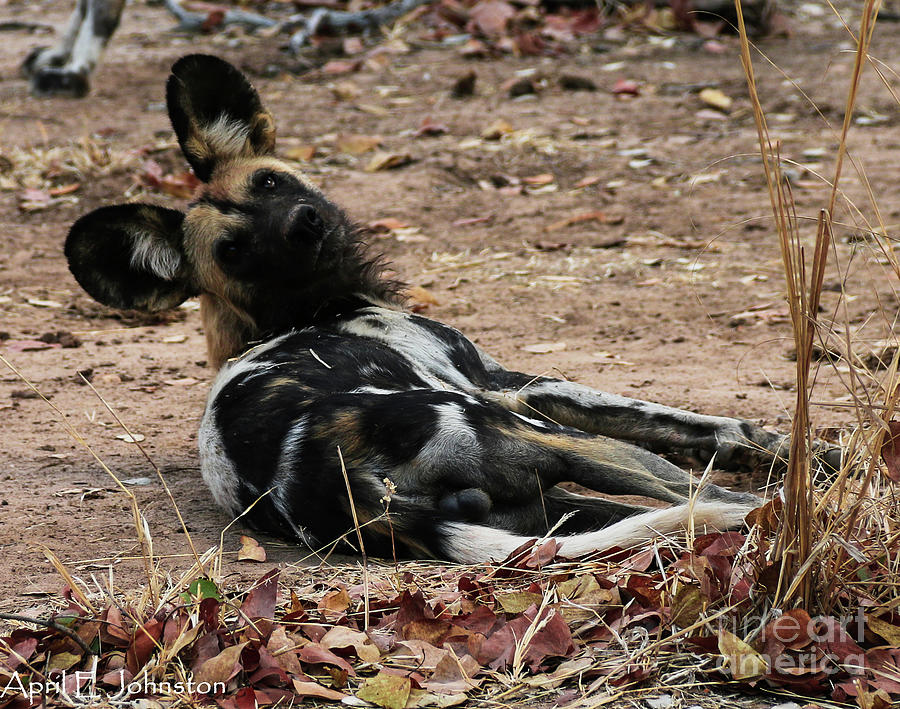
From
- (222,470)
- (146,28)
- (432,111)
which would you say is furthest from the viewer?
(146,28)

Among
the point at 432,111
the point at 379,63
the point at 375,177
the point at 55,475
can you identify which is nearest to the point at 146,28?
the point at 379,63

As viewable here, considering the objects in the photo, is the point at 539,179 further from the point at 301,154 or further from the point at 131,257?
the point at 131,257

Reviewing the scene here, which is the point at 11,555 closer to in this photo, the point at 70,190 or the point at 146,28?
the point at 70,190

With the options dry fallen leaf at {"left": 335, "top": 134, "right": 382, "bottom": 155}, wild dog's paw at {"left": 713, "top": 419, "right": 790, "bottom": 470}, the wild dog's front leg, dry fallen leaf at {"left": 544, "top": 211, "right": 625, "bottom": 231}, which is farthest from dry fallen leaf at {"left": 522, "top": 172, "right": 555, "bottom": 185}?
wild dog's paw at {"left": 713, "top": 419, "right": 790, "bottom": 470}

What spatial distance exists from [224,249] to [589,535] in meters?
1.64

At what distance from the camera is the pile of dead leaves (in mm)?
1897

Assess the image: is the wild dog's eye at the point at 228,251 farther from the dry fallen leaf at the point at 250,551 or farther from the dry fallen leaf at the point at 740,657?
the dry fallen leaf at the point at 740,657

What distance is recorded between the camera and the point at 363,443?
8.47 ft

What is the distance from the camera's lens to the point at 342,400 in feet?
8.88

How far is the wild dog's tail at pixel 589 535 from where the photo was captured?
2424mm

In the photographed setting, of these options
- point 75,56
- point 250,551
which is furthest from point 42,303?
point 75,56

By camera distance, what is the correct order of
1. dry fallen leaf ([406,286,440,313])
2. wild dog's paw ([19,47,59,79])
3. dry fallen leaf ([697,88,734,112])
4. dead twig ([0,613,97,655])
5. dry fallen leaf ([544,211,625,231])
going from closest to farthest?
dead twig ([0,613,97,655])
dry fallen leaf ([406,286,440,313])
dry fallen leaf ([544,211,625,231])
dry fallen leaf ([697,88,734,112])
wild dog's paw ([19,47,59,79])

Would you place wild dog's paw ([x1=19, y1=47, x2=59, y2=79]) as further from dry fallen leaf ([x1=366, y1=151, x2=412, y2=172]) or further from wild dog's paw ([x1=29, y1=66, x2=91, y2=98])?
dry fallen leaf ([x1=366, y1=151, x2=412, y2=172])

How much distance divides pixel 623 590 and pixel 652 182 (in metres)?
4.40
